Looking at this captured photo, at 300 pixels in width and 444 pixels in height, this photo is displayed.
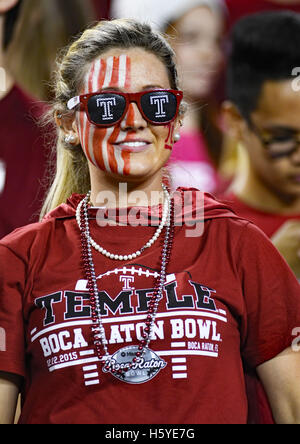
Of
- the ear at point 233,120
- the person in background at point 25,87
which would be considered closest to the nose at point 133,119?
the person in background at point 25,87

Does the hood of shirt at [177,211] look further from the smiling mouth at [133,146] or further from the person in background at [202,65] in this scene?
the person in background at [202,65]

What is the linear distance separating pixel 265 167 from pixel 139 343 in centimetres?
144

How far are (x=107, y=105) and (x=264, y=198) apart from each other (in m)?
1.39

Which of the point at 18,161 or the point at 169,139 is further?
the point at 18,161

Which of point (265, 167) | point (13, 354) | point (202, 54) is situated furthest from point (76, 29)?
point (13, 354)

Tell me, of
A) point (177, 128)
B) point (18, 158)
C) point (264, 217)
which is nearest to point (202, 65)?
point (264, 217)

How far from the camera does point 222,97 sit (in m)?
3.28

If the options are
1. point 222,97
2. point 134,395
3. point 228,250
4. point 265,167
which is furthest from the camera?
point 222,97

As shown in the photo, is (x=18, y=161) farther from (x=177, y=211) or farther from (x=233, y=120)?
(x=177, y=211)

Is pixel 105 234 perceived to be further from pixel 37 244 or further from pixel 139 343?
pixel 139 343

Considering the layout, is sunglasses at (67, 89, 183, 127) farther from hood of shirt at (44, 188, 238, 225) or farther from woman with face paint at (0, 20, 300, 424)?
hood of shirt at (44, 188, 238, 225)

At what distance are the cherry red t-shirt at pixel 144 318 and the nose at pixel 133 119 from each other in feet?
0.62

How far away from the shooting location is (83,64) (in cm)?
172

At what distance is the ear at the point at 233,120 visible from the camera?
2.97 meters
